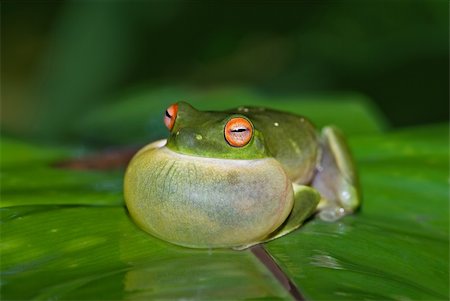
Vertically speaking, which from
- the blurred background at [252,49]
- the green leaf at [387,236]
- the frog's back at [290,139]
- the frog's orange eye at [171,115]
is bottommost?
the green leaf at [387,236]

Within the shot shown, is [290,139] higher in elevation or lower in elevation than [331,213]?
higher

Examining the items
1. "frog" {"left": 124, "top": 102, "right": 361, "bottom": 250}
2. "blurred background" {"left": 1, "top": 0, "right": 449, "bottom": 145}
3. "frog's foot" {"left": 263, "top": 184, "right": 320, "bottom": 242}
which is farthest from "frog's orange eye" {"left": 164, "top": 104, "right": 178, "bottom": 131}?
"blurred background" {"left": 1, "top": 0, "right": 449, "bottom": 145}

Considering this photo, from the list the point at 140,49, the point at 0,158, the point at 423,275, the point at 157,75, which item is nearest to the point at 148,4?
the point at 140,49

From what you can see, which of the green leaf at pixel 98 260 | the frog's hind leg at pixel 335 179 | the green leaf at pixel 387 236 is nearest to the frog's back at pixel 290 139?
the frog's hind leg at pixel 335 179

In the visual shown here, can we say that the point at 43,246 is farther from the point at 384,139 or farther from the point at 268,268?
Answer: the point at 384,139

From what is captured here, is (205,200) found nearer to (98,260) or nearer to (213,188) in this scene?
(213,188)

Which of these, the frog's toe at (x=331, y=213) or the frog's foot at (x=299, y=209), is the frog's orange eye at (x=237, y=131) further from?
the frog's toe at (x=331, y=213)

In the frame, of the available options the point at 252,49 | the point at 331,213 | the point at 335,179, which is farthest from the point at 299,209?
the point at 252,49
